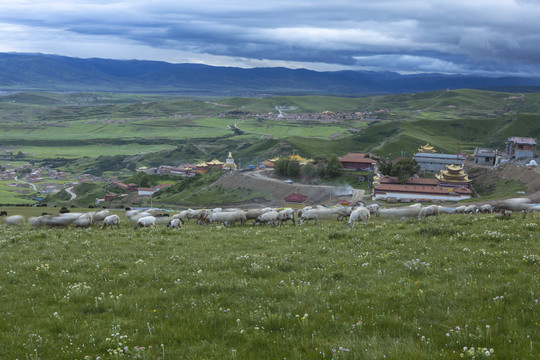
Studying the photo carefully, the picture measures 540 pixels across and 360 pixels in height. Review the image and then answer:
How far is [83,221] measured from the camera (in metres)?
32.4

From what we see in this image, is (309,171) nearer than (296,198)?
No

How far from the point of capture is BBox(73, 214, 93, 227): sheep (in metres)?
32.4

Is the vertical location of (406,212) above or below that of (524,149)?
below

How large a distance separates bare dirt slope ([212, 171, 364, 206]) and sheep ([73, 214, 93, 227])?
64029mm

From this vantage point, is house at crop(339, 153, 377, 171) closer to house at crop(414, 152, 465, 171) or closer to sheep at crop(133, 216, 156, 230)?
house at crop(414, 152, 465, 171)

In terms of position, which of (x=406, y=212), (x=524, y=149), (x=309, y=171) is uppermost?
(x=524, y=149)

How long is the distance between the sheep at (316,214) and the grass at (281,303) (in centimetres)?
1811

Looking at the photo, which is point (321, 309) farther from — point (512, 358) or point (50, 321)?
point (50, 321)

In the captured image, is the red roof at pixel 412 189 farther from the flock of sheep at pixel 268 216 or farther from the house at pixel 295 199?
the flock of sheep at pixel 268 216

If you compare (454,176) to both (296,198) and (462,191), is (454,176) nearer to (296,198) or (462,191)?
(462,191)

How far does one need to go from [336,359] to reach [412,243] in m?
11.6

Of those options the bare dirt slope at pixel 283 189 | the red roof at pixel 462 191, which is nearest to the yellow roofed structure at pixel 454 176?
the red roof at pixel 462 191

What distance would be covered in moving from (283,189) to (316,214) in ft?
238

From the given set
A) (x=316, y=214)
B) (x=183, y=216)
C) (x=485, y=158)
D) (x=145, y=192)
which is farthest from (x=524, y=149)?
(x=183, y=216)
